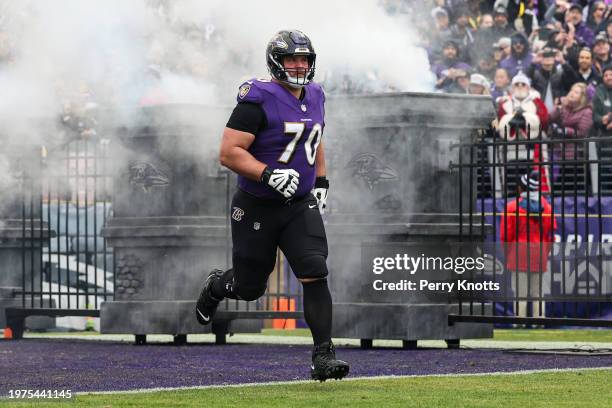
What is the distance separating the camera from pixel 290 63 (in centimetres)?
857

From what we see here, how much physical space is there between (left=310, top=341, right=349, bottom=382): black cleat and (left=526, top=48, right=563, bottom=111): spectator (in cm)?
1195

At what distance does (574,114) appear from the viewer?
62.1ft

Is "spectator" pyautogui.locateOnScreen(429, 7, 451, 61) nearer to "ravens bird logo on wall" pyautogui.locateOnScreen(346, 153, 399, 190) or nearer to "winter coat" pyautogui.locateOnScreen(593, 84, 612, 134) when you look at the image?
"winter coat" pyautogui.locateOnScreen(593, 84, 612, 134)

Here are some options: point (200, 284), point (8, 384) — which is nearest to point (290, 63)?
point (8, 384)

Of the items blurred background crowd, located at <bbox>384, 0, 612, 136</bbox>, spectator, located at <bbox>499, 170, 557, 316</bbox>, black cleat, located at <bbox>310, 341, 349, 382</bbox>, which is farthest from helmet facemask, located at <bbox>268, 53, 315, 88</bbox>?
blurred background crowd, located at <bbox>384, 0, 612, 136</bbox>

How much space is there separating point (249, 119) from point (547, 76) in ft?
38.5

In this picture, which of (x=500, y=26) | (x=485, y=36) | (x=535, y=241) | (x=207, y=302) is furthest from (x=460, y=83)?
(x=207, y=302)

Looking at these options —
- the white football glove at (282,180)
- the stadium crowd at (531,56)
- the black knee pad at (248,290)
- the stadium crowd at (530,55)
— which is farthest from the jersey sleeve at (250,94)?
the stadium crowd at (531,56)

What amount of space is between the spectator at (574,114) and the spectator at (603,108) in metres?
0.09

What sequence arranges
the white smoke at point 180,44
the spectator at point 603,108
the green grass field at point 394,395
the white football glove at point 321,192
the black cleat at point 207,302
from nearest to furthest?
the green grass field at point 394,395 → the white football glove at point 321,192 → the black cleat at point 207,302 → the white smoke at point 180,44 → the spectator at point 603,108

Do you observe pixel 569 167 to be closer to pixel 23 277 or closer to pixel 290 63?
pixel 23 277

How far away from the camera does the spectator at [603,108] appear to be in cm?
1855

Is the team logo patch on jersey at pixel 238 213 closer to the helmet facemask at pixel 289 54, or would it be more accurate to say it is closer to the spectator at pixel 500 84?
the helmet facemask at pixel 289 54

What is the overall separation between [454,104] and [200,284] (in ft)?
9.88
